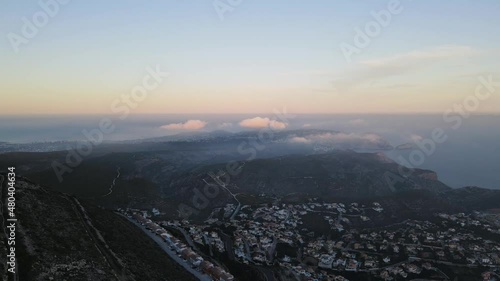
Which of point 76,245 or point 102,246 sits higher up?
point 76,245

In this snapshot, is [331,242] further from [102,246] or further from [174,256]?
[102,246]

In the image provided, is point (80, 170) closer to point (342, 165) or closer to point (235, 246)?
point (235, 246)

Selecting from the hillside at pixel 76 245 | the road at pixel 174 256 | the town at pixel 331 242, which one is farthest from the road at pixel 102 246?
the town at pixel 331 242

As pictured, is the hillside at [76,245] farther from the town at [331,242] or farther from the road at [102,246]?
the town at [331,242]

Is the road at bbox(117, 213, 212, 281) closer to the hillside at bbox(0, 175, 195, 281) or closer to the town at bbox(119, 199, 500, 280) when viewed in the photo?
the town at bbox(119, 199, 500, 280)

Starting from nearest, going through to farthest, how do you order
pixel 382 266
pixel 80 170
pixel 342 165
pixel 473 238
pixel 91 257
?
pixel 91 257
pixel 382 266
pixel 473 238
pixel 80 170
pixel 342 165

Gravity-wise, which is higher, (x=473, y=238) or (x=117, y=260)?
(x=117, y=260)

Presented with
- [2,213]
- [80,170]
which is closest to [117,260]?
[2,213]

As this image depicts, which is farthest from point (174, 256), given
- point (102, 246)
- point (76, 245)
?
point (76, 245)

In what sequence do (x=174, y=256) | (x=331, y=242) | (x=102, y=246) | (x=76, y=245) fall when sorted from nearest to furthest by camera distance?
(x=76, y=245) → (x=102, y=246) → (x=174, y=256) → (x=331, y=242)

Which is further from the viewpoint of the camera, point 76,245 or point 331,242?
point 331,242

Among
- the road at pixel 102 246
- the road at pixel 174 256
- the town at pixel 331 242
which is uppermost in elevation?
the road at pixel 102 246
